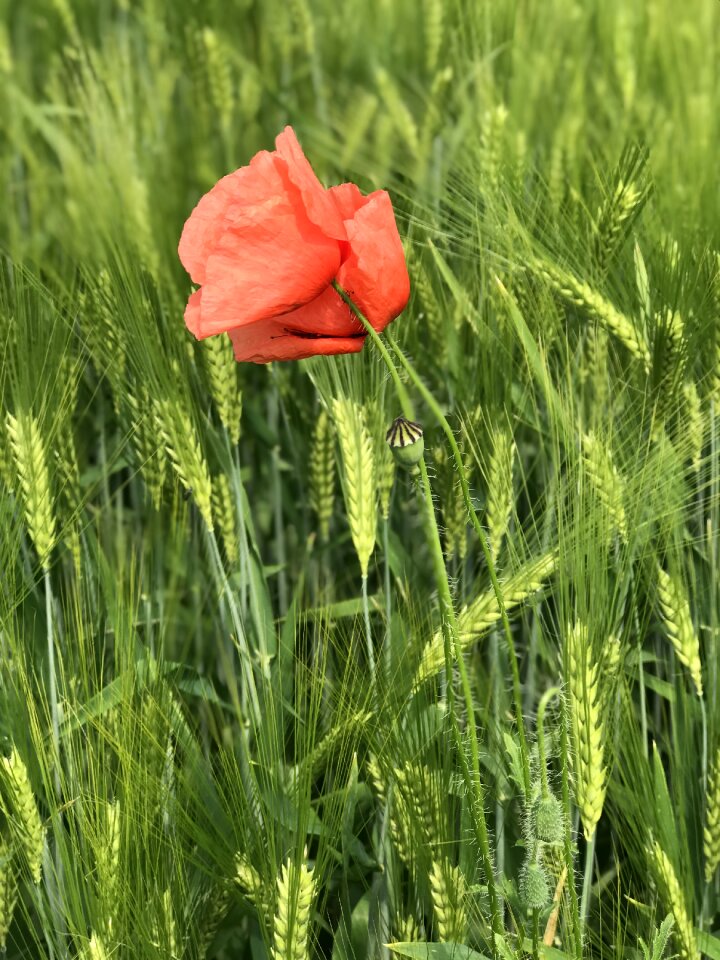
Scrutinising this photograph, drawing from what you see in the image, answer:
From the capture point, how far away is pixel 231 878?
2.63 ft

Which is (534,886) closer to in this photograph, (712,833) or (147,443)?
(712,833)

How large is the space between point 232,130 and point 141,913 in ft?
3.70

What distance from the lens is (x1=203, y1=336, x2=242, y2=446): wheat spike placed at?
3.05 ft

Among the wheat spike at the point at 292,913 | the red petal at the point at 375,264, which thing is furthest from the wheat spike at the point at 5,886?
the red petal at the point at 375,264

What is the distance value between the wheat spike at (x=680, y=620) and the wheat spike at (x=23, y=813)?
0.43 metres

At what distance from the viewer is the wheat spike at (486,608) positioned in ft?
2.57

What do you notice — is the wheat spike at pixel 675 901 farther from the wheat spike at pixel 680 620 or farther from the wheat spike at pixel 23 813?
the wheat spike at pixel 23 813

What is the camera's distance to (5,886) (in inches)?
31.5

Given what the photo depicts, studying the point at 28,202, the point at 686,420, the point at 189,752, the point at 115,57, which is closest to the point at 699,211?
the point at 686,420

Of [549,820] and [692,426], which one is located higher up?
[692,426]

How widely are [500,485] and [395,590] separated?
0.78 feet

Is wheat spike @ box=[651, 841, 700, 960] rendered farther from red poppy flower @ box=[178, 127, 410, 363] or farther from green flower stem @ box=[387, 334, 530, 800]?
red poppy flower @ box=[178, 127, 410, 363]

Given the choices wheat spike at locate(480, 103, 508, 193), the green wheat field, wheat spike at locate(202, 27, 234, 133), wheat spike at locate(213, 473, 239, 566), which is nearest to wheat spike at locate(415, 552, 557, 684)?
the green wheat field

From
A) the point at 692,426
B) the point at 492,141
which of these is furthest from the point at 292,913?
the point at 492,141
